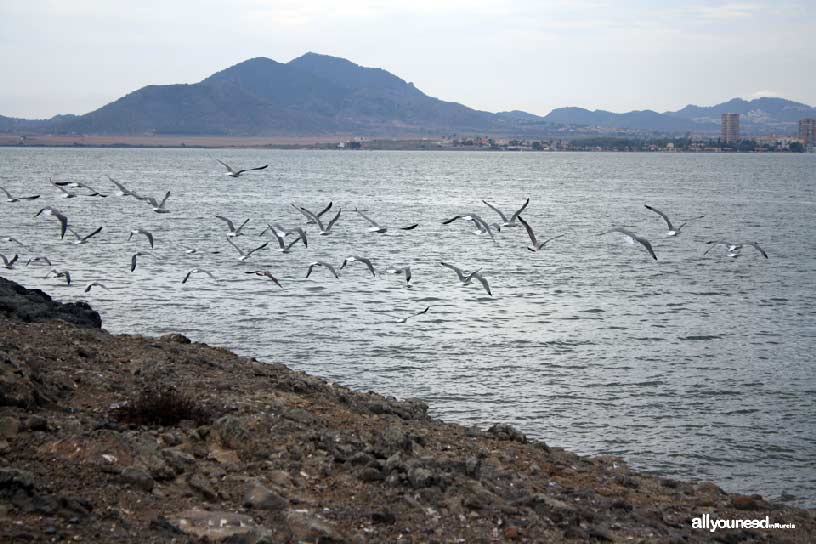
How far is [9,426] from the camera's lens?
8844 millimetres

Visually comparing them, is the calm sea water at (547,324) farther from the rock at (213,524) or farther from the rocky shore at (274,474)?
the rock at (213,524)

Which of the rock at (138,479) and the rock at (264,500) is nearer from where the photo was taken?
the rock at (138,479)

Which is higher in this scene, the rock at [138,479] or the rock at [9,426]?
the rock at [9,426]

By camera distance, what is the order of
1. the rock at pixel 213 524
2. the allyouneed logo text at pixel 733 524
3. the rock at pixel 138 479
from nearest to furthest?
the rock at pixel 213 524, the rock at pixel 138 479, the allyouneed logo text at pixel 733 524

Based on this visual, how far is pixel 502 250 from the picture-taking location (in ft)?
150

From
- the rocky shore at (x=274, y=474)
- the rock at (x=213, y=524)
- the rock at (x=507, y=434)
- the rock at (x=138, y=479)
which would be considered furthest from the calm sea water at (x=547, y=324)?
the rock at (x=138, y=479)

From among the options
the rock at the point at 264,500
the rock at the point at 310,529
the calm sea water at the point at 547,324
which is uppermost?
the rock at the point at 264,500

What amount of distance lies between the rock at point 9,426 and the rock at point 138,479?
1.21 meters

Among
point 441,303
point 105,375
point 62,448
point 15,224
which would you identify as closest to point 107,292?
point 441,303

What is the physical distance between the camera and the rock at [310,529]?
788 cm

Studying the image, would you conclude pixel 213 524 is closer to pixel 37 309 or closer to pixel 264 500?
pixel 264 500

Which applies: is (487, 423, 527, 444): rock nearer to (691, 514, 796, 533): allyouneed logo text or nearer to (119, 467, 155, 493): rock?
(691, 514, 796, 533): allyouneed logo text

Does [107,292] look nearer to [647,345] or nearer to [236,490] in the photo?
[647,345]

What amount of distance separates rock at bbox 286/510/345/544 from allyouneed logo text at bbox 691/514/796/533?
4382mm
